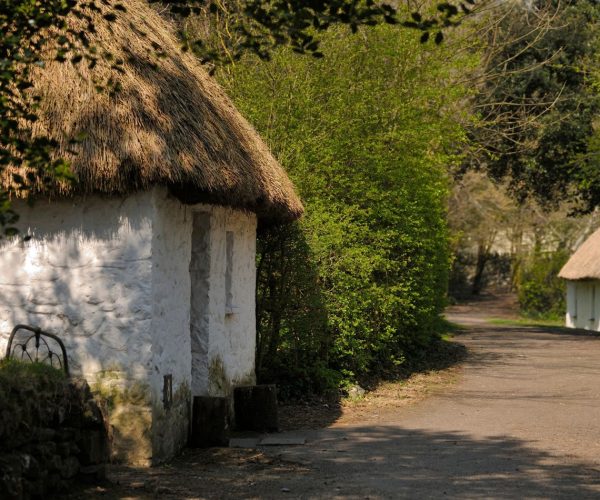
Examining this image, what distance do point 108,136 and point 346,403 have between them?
6664 millimetres

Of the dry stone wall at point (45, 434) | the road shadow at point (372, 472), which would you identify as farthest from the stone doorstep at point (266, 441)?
the dry stone wall at point (45, 434)

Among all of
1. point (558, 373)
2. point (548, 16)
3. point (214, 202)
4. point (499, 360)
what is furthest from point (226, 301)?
point (548, 16)

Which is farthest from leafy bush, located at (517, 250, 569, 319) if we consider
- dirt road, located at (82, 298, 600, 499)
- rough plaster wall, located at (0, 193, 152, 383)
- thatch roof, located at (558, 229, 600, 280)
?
rough plaster wall, located at (0, 193, 152, 383)

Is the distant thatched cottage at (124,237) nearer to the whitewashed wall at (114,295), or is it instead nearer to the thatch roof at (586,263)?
the whitewashed wall at (114,295)

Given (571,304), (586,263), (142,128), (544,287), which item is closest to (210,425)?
(142,128)

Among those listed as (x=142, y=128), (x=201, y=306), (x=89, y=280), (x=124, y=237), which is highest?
(x=142, y=128)

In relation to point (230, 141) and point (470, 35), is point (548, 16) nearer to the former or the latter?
point (470, 35)

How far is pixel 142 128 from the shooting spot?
9.60 m

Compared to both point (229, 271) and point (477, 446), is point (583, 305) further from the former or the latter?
point (477, 446)

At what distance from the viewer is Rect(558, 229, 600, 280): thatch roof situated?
34678 mm

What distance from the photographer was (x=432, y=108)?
20094 millimetres

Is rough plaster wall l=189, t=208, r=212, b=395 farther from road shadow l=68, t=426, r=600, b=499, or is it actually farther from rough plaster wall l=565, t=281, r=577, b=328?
rough plaster wall l=565, t=281, r=577, b=328

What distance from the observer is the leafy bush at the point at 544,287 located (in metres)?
46.8

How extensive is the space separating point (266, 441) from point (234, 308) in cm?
178
